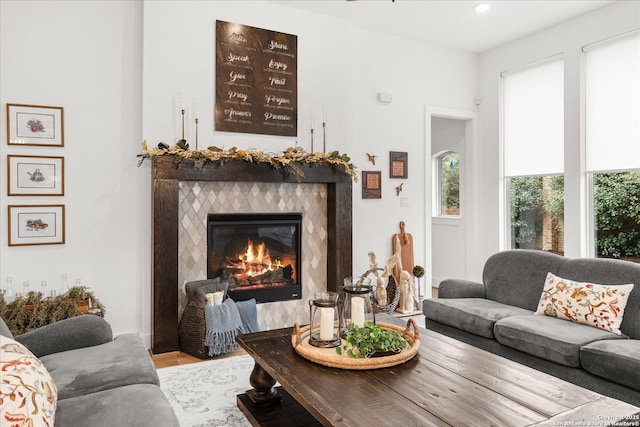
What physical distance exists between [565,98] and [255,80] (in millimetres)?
3246

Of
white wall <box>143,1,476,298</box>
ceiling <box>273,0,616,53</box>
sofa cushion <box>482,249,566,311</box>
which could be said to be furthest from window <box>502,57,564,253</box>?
sofa cushion <box>482,249,566,311</box>

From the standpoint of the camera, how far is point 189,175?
3.66m

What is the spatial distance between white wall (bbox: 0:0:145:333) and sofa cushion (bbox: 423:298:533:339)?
2.46 m

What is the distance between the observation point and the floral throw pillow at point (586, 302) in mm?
2777

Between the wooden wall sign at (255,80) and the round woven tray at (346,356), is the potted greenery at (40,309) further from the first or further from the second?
the round woven tray at (346,356)

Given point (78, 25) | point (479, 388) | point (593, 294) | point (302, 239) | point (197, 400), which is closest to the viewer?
point (479, 388)

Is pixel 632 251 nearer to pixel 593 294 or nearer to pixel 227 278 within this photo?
pixel 593 294

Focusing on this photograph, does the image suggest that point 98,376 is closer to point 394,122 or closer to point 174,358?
point 174,358

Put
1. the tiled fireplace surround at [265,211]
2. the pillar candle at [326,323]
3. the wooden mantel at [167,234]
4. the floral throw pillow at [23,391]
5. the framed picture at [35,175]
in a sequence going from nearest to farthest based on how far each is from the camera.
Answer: the floral throw pillow at [23,391] → the pillar candle at [326,323] → the framed picture at [35,175] → the wooden mantel at [167,234] → the tiled fireplace surround at [265,211]

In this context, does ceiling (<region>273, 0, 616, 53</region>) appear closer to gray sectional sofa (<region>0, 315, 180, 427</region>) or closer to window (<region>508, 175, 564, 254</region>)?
window (<region>508, 175, 564, 254</region>)

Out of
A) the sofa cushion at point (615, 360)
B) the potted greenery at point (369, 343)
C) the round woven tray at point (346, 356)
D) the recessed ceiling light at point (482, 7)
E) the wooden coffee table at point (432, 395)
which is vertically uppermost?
the recessed ceiling light at point (482, 7)

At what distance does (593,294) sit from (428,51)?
353 centimetres

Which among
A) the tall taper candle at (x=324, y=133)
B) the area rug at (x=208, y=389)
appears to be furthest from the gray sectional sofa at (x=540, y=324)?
the tall taper candle at (x=324, y=133)

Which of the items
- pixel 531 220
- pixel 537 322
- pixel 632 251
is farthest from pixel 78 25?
pixel 632 251
